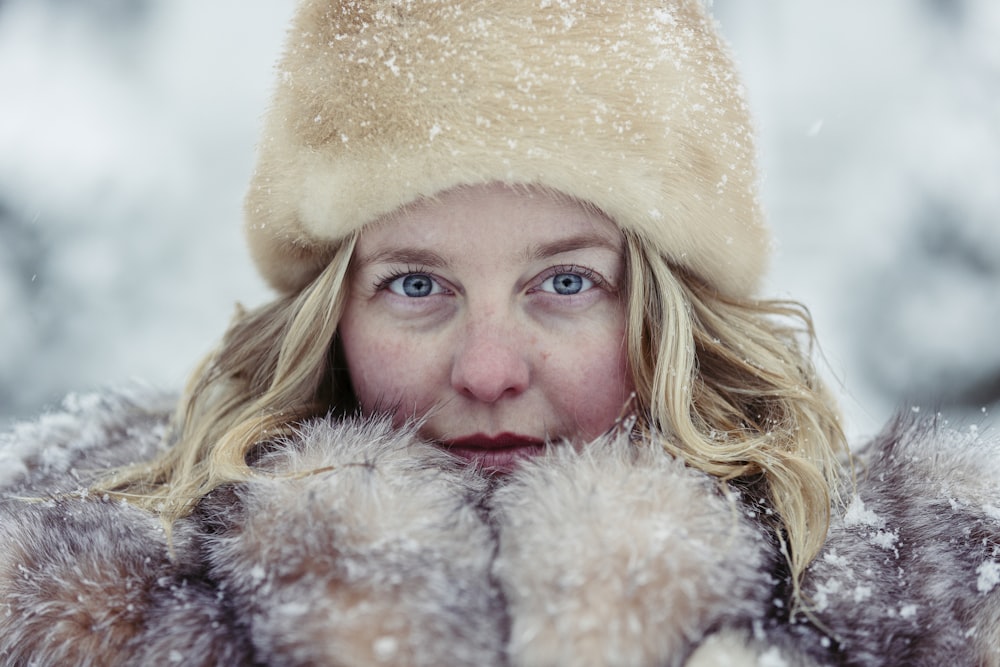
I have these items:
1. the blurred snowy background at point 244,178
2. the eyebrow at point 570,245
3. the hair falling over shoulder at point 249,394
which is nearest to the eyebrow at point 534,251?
the eyebrow at point 570,245

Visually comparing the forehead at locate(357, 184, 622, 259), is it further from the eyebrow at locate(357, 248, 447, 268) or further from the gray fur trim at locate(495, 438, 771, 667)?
the gray fur trim at locate(495, 438, 771, 667)

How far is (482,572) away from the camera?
1121 mm

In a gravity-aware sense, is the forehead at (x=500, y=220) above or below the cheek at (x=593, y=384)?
above

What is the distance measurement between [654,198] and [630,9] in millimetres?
394

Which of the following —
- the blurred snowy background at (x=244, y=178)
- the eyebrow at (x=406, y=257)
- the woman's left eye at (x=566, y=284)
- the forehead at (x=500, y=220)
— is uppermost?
the forehead at (x=500, y=220)

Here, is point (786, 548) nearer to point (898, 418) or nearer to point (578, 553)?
point (578, 553)

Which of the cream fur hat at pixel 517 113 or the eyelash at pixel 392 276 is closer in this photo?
the cream fur hat at pixel 517 113

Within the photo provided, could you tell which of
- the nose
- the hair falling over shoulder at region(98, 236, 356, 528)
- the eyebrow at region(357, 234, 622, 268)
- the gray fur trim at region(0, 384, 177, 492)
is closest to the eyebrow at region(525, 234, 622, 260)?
the eyebrow at region(357, 234, 622, 268)

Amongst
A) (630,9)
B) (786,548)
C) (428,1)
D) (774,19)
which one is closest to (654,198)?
(630,9)

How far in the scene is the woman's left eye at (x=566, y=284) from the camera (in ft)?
5.38

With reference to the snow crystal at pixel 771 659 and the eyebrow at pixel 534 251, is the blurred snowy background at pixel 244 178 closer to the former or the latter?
the eyebrow at pixel 534 251

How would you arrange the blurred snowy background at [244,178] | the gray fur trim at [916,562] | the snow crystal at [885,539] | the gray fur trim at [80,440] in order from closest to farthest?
the gray fur trim at [916,562] → the snow crystal at [885,539] → the gray fur trim at [80,440] → the blurred snowy background at [244,178]

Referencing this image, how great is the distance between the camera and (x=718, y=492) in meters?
1.28

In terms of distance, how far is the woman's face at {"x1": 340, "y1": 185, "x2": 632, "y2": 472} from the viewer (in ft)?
5.13
